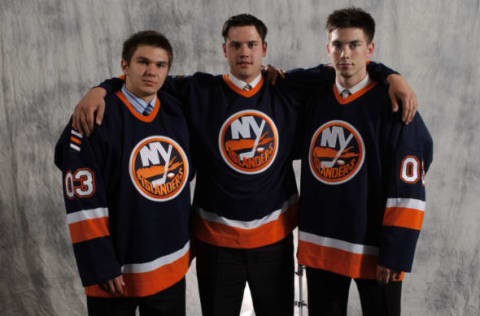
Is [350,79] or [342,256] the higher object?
[350,79]

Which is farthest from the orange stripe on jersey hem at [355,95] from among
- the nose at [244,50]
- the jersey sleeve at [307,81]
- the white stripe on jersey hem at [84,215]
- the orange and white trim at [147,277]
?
the white stripe on jersey hem at [84,215]

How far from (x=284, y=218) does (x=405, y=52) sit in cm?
135

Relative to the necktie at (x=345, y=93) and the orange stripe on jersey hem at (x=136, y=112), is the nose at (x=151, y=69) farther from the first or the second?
the necktie at (x=345, y=93)

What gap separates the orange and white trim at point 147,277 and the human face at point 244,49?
0.72 m

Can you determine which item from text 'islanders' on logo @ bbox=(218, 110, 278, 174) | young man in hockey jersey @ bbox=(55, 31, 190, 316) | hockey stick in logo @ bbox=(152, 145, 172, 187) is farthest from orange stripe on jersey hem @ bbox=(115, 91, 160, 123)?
text 'islanders' on logo @ bbox=(218, 110, 278, 174)

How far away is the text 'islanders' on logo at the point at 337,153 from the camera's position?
1.56 metres

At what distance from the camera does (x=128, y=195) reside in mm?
1494

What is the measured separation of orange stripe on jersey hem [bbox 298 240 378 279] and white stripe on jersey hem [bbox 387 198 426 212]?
0.22m

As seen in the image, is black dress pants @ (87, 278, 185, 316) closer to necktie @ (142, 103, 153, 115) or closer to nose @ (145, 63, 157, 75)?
necktie @ (142, 103, 153, 115)

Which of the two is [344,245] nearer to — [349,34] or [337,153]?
[337,153]

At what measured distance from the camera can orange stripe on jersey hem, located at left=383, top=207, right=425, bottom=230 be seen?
1.51 meters

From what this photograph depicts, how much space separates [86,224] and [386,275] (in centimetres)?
103

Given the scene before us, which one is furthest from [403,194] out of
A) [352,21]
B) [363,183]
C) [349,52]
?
[352,21]

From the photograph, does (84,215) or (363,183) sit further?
(363,183)
